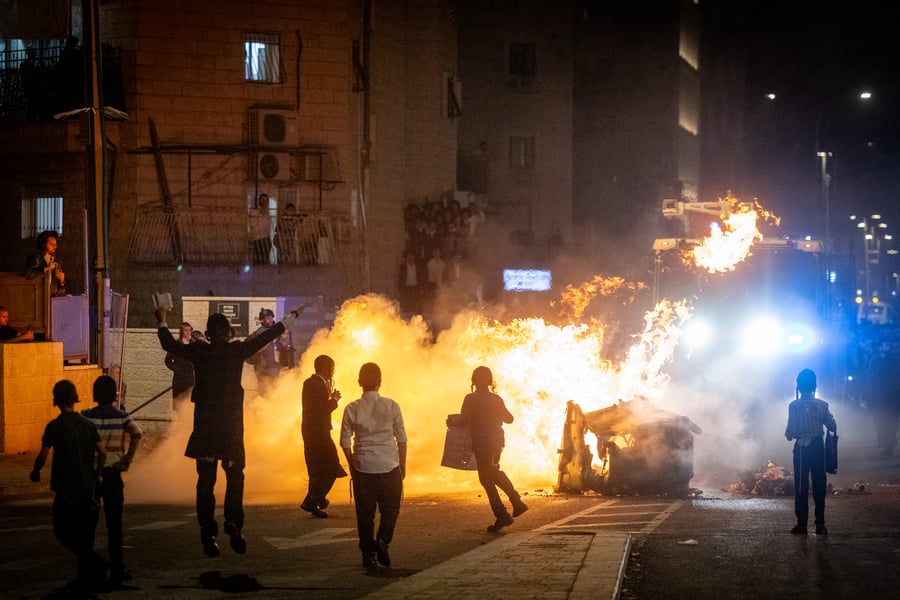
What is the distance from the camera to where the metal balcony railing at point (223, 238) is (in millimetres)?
28531

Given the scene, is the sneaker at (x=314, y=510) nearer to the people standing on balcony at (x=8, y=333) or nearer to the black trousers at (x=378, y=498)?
the black trousers at (x=378, y=498)

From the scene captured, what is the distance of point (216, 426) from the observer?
10977mm

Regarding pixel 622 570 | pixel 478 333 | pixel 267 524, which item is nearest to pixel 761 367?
pixel 478 333

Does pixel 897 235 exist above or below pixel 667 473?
above

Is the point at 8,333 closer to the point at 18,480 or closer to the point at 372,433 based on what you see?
the point at 18,480

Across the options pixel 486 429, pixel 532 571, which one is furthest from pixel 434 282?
pixel 532 571

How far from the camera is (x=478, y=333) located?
20.3 metres

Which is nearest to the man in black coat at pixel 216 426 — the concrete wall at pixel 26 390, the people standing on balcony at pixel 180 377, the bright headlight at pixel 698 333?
the concrete wall at pixel 26 390

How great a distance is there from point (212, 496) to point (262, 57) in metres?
20.0

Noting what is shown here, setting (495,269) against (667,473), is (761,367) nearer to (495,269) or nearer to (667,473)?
(667,473)

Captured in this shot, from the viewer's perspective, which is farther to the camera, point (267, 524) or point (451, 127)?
point (451, 127)

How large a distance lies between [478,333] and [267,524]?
23.6ft

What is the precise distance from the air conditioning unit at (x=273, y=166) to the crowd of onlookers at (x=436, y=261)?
5420 mm

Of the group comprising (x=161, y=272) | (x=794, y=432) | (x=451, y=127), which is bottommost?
(x=794, y=432)
